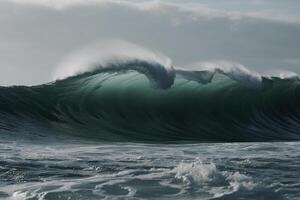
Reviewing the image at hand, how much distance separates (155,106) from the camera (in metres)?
19.9

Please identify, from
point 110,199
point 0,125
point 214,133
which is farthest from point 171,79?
point 110,199

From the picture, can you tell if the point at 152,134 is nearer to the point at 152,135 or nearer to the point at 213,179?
the point at 152,135

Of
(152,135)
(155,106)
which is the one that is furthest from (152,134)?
(155,106)

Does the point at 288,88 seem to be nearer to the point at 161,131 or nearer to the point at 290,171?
the point at 161,131

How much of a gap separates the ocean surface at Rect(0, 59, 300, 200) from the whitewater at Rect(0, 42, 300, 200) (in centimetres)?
3

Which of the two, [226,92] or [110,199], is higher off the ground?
[226,92]

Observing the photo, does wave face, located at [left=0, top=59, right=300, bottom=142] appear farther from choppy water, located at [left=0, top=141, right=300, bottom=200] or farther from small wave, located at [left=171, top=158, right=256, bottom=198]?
small wave, located at [left=171, top=158, right=256, bottom=198]

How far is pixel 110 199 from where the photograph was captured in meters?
6.93

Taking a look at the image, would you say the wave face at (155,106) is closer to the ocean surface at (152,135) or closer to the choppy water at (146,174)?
the ocean surface at (152,135)

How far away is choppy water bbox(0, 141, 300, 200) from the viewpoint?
718 centimetres

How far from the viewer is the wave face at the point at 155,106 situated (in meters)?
17.2

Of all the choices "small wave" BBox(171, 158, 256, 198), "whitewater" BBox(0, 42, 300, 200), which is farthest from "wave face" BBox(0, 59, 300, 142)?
"small wave" BBox(171, 158, 256, 198)

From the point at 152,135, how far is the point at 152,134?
173 mm

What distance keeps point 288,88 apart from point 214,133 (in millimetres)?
7684
